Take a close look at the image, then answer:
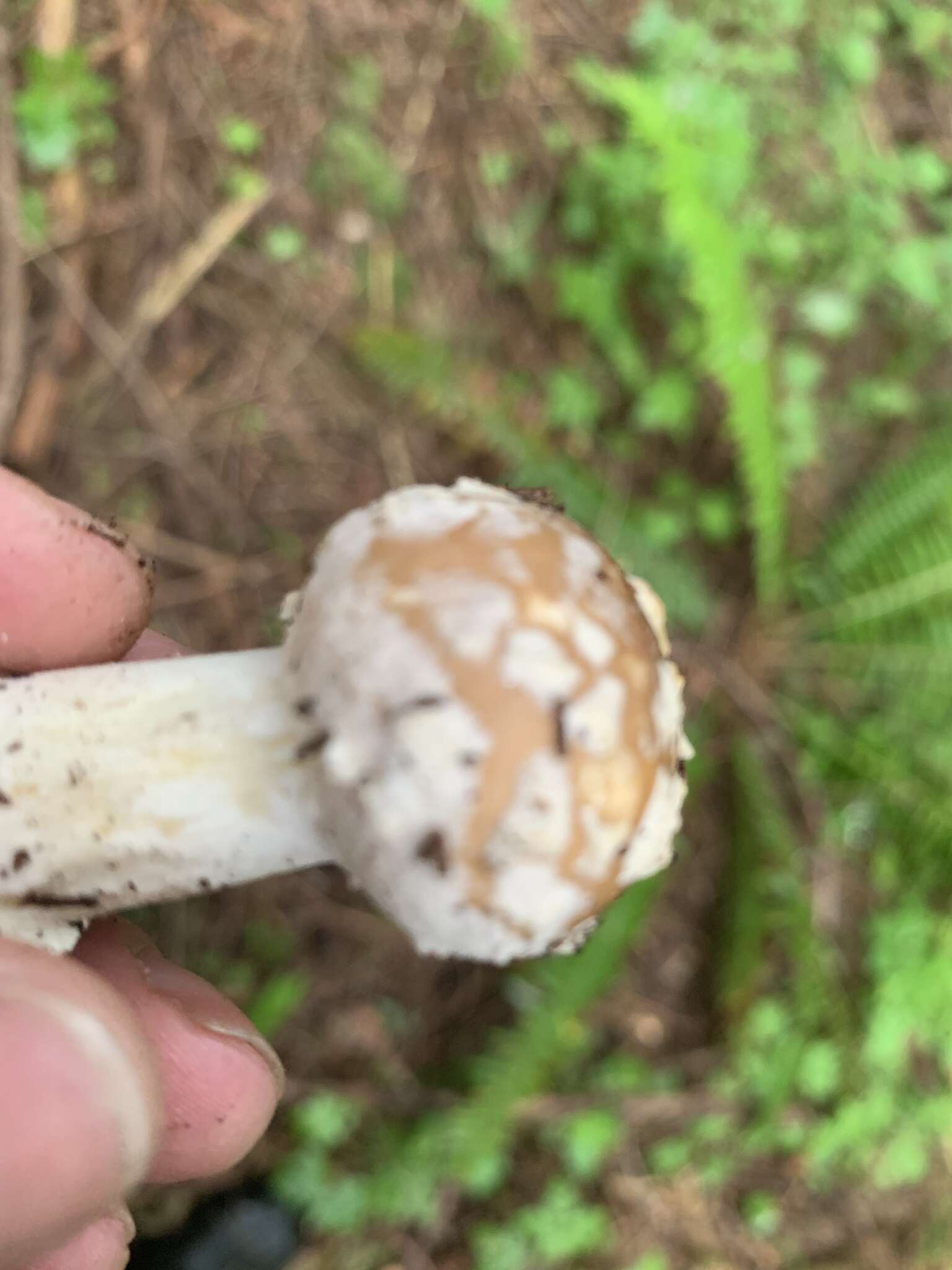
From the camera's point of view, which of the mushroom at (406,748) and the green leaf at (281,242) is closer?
the mushroom at (406,748)

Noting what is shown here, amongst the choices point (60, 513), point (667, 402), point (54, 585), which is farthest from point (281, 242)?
point (54, 585)

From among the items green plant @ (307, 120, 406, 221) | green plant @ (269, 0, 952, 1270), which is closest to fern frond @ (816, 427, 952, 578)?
green plant @ (269, 0, 952, 1270)

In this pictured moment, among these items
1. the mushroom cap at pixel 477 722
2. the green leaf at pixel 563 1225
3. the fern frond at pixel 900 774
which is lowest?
the green leaf at pixel 563 1225

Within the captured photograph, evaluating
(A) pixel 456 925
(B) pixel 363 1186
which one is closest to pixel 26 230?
(A) pixel 456 925

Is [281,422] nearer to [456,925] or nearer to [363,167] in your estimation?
[363,167]

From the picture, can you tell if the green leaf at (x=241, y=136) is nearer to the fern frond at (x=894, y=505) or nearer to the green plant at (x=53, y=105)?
the green plant at (x=53, y=105)

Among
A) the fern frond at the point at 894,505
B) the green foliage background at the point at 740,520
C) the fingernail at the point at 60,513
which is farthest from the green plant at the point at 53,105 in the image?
the fern frond at the point at 894,505

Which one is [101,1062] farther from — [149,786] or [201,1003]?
[201,1003]

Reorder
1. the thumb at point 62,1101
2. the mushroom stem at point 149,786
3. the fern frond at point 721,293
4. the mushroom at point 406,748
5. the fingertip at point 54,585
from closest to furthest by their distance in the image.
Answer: the thumb at point 62,1101
the mushroom at point 406,748
the mushroom stem at point 149,786
the fingertip at point 54,585
the fern frond at point 721,293
